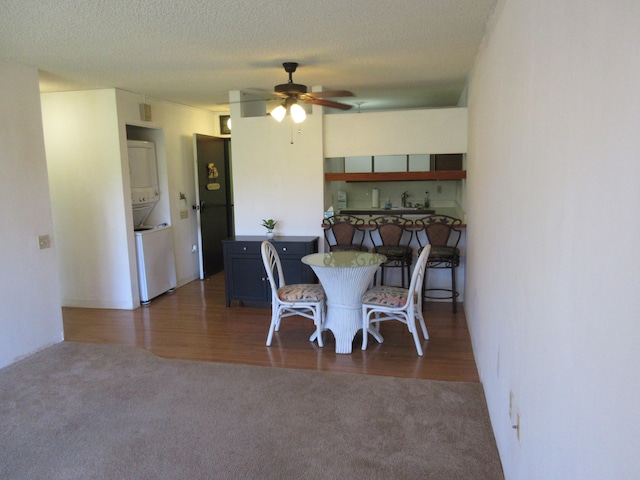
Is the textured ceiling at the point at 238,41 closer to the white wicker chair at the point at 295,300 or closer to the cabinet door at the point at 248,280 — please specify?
the white wicker chair at the point at 295,300

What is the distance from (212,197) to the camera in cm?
686

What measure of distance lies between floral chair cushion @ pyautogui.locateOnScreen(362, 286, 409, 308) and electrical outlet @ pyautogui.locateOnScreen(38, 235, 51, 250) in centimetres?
286

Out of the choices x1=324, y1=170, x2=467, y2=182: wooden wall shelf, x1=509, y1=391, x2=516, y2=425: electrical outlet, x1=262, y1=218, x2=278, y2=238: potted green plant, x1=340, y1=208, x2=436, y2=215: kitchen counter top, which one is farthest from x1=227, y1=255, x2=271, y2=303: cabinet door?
x1=509, y1=391, x2=516, y2=425: electrical outlet

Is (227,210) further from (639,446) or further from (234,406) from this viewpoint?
(639,446)

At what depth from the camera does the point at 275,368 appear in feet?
Result: 11.8

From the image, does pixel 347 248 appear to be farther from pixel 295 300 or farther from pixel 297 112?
pixel 297 112

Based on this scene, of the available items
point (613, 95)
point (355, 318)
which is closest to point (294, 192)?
point (355, 318)

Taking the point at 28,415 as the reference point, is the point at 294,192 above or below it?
above

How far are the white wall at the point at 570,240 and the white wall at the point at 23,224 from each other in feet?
12.2

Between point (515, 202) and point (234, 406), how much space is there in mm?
2124

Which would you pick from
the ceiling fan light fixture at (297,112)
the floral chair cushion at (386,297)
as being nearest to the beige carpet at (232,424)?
the floral chair cushion at (386,297)

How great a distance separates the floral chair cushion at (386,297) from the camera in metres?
3.76

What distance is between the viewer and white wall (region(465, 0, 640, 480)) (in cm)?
90

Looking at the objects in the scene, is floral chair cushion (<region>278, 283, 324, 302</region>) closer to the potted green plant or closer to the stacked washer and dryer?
the potted green plant
